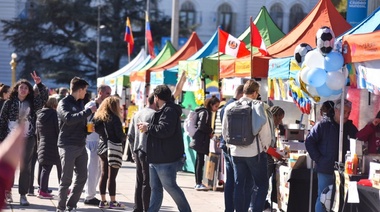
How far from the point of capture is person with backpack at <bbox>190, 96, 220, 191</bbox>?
1444cm

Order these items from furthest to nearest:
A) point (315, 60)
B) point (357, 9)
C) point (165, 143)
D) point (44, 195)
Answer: point (357, 9) → point (44, 195) → point (165, 143) → point (315, 60)

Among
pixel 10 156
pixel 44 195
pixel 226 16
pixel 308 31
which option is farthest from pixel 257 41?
pixel 226 16

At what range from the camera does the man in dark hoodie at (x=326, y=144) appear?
9.11m

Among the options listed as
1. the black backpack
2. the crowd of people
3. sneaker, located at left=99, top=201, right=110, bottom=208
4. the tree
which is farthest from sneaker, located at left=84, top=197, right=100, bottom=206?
the tree

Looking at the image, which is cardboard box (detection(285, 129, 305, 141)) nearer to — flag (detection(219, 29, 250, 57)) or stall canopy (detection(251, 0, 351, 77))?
stall canopy (detection(251, 0, 351, 77))

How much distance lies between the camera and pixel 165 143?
9.26 metres

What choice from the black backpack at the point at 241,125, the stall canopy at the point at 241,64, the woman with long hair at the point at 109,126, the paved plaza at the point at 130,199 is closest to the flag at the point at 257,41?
the stall canopy at the point at 241,64

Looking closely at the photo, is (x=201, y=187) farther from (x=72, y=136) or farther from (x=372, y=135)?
(x=372, y=135)

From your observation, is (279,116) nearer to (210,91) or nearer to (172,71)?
(210,91)

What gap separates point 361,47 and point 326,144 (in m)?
1.13

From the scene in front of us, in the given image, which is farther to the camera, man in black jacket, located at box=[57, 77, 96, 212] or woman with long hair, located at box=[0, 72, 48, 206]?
woman with long hair, located at box=[0, 72, 48, 206]

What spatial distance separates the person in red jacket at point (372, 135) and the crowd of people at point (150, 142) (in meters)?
0.01

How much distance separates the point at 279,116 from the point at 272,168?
0.71 metres

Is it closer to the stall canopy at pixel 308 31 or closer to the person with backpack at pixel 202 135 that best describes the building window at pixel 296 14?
the person with backpack at pixel 202 135
